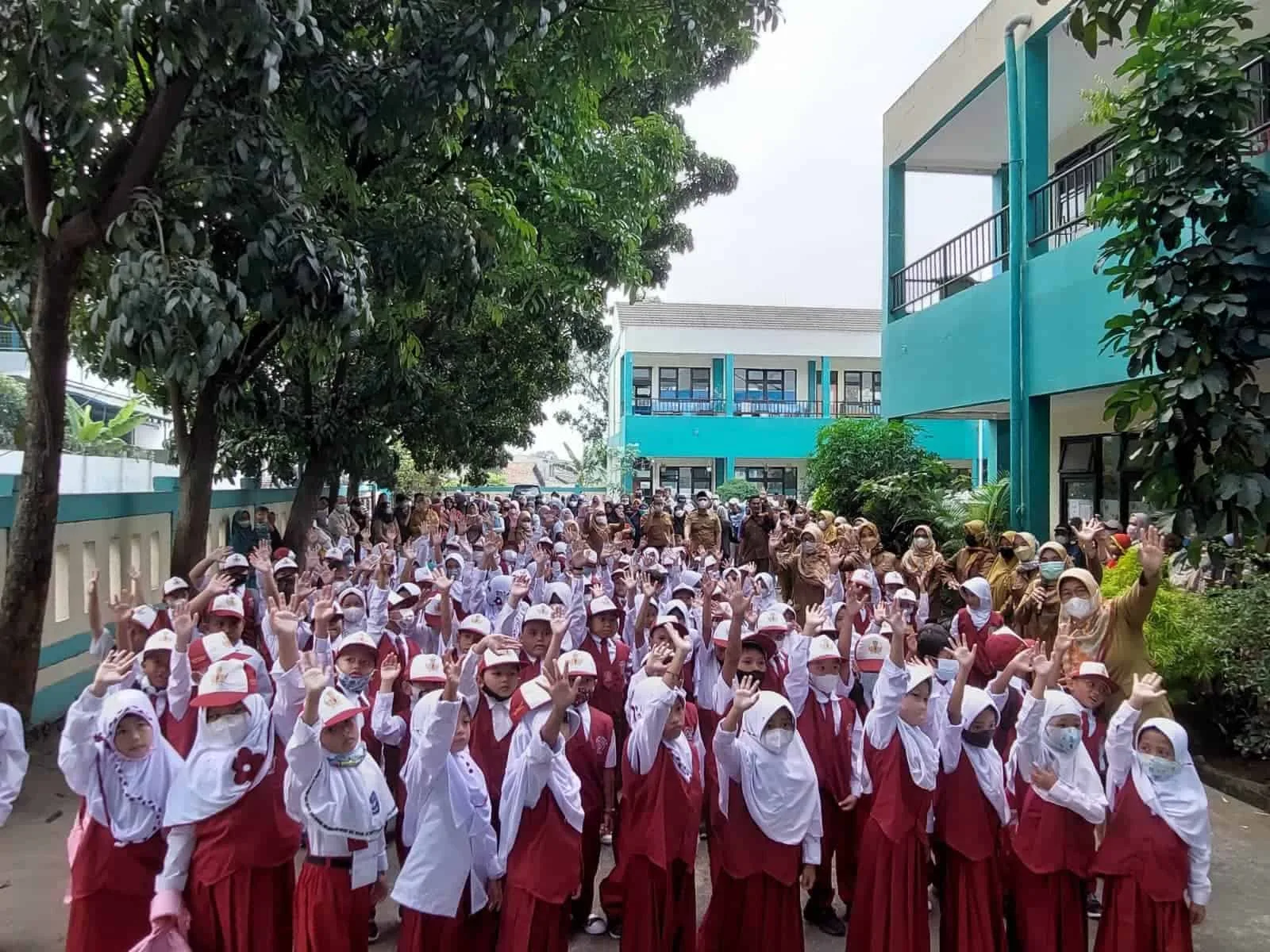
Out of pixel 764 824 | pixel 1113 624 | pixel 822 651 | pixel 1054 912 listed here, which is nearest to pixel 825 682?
pixel 822 651

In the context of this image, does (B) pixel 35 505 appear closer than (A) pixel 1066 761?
No

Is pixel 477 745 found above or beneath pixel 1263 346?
beneath

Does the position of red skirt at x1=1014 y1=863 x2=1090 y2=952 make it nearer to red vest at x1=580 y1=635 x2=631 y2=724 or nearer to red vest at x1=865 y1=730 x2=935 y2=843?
red vest at x1=865 y1=730 x2=935 y2=843

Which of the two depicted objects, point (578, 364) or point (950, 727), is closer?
point (950, 727)

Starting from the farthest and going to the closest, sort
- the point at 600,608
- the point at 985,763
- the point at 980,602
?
the point at 980,602 < the point at 600,608 < the point at 985,763

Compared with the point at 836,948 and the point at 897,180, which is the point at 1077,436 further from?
the point at 836,948

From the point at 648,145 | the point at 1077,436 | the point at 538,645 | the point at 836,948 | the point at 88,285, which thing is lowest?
the point at 836,948

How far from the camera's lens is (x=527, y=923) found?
3414 mm

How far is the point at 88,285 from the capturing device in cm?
696

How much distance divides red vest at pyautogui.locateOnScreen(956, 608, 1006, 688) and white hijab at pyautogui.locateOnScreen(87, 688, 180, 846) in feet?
14.3

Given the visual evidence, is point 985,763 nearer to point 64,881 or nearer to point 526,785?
point 526,785

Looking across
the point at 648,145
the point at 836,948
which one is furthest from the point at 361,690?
the point at 648,145

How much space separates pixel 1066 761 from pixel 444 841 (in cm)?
237

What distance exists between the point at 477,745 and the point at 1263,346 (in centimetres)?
544
